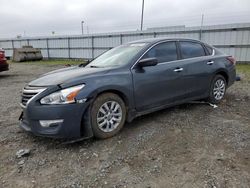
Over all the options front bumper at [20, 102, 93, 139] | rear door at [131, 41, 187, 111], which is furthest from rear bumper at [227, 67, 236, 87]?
front bumper at [20, 102, 93, 139]

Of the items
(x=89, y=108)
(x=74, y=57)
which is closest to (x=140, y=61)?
(x=89, y=108)

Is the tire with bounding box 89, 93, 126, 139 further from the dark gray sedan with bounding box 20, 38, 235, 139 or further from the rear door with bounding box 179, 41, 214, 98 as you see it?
the rear door with bounding box 179, 41, 214, 98

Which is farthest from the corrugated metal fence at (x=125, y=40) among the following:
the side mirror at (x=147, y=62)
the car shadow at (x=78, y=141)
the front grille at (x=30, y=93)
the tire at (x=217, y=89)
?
the front grille at (x=30, y=93)

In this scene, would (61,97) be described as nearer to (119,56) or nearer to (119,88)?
(119,88)

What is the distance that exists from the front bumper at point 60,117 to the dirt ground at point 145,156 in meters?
0.27

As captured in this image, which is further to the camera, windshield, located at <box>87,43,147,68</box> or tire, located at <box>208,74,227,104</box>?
tire, located at <box>208,74,227,104</box>

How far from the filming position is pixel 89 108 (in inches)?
132

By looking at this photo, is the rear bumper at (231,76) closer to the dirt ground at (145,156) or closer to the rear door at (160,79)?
the dirt ground at (145,156)

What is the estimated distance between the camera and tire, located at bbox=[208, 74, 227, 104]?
17.1 ft

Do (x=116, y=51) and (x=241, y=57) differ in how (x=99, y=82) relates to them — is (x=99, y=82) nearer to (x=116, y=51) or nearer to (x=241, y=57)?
(x=116, y=51)

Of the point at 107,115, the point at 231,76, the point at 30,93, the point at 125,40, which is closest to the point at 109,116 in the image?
the point at 107,115

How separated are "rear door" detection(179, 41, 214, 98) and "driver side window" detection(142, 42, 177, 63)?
0.70ft

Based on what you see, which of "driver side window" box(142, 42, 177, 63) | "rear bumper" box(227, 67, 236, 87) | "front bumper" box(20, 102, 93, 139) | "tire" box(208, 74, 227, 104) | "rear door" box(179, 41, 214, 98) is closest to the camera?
"front bumper" box(20, 102, 93, 139)

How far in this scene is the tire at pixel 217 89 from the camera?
5.21m
